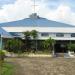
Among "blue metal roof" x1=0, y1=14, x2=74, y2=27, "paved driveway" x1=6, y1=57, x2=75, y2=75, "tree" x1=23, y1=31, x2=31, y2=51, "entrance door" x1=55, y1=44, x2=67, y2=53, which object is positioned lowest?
"paved driveway" x1=6, y1=57, x2=75, y2=75

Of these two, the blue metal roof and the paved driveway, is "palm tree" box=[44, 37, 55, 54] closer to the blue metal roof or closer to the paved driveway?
the blue metal roof

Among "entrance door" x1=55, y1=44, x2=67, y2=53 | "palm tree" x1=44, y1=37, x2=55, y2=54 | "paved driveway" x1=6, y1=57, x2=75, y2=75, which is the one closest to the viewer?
"paved driveway" x1=6, y1=57, x2=75, y2=75

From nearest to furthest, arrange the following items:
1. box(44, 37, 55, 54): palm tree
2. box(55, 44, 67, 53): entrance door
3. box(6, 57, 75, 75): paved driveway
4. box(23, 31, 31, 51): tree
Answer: box(6, 57, 75, 75): paved driveway < box(44, 37, 55, 54): palm tree < box(23, 31, 31, 51): tree < box(55, 44, 67, 53): entrance door

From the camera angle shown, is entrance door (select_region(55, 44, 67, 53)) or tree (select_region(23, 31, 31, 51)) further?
entrance door (select_region(55, 44, 67, 53))

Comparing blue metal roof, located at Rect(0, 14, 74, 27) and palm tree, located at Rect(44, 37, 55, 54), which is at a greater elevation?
blue metal roof, located at Rect(0, 14, 74, 27)

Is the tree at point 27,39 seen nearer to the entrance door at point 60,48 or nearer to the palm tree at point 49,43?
the palm tree at point 49,43

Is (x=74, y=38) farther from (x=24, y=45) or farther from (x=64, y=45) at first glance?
(x=24, y=45)

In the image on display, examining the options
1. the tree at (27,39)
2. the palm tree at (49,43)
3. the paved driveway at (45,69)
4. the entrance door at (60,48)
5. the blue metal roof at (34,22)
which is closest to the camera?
the paved driveway at (45,69)

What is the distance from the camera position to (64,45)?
210 feet

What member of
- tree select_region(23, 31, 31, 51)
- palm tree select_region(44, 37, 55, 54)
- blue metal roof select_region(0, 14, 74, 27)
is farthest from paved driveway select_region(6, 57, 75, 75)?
blue metal roof select_region(0, 14, 74, 27)

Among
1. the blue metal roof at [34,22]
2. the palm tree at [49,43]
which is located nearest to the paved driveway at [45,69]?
the palm tree at [49,43]

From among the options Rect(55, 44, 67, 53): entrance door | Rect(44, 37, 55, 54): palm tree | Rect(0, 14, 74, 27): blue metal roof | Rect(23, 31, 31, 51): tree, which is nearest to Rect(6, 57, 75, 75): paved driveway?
Rect(44, 37, 55, 54): palm tree

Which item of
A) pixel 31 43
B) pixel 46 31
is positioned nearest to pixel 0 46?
pixel 31 43

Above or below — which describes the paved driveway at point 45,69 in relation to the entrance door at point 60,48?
below
